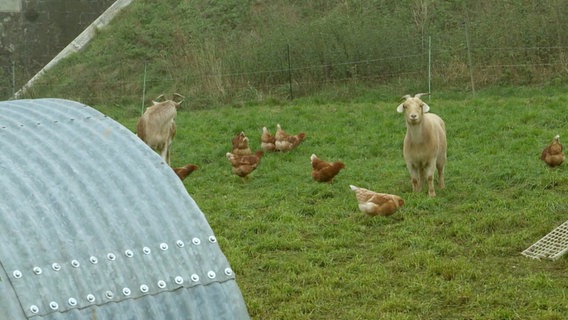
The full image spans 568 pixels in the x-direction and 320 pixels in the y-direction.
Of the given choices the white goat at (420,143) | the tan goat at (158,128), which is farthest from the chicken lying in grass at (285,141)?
the white goat at (420,143)

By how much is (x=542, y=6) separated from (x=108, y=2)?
12.5 meters

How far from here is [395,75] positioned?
19.8 m

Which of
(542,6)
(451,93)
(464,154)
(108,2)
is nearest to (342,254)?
(464,154)

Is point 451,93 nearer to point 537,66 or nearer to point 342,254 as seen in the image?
point 537,66

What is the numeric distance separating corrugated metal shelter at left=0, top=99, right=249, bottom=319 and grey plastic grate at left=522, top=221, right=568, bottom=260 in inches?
198

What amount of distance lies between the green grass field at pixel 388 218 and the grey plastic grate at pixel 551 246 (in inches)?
3.7

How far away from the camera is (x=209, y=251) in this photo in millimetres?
4625

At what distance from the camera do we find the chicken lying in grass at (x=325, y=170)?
1241 centimetres

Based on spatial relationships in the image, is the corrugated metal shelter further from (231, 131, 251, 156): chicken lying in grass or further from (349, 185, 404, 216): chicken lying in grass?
(231, 131, 251, 156): chicken lying in grass

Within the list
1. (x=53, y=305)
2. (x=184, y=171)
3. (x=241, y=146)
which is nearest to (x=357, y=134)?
(x=241, y=146)

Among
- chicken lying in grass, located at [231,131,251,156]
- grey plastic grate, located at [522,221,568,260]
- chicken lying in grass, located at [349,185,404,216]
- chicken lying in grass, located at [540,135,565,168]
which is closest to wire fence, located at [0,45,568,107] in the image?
chicken lying in grass, located at [231,131,251,156]

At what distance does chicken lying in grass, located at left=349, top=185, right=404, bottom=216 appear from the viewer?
10.6 m

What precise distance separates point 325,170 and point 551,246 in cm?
384

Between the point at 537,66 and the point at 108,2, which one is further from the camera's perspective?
the point at 108,2
